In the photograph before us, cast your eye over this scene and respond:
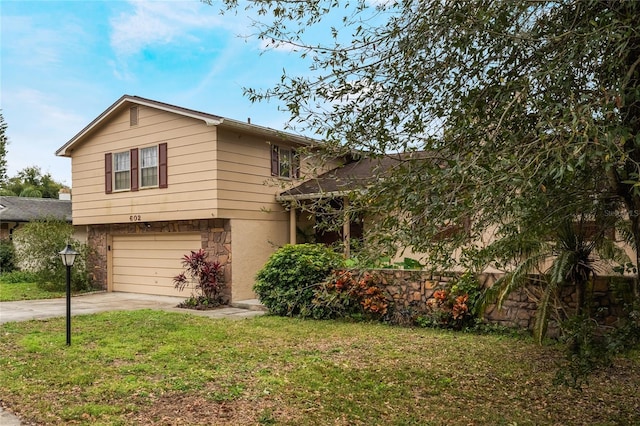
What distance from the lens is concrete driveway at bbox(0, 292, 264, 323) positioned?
10391 mm

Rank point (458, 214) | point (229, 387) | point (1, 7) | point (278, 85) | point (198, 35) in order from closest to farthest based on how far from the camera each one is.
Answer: point (458, 214) < point (278, 85) < point (229, 387) < point (1, 7) < point (198, 35)

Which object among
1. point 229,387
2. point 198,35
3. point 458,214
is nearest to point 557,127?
point 458,214

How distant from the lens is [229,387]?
521 cm

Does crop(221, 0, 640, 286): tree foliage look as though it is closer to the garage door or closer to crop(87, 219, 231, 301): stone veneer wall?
crop(87, 219, 231, 301): stone veneer wall

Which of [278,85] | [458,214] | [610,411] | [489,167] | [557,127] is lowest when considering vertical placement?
[610,411]

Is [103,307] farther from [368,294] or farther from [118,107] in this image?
[368,294]

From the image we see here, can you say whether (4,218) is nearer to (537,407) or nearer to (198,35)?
(198,35)

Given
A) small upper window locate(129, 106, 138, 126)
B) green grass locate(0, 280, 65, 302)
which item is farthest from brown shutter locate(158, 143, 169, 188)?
green grass locate(0, 280, 65, 302)

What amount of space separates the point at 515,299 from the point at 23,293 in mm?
13302

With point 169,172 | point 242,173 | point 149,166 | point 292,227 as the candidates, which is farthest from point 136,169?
point 292,227

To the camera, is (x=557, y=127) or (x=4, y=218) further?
(x=4, y=218)

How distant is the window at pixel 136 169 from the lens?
1315 cm

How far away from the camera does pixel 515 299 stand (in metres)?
8.07

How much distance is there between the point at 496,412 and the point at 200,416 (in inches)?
109
